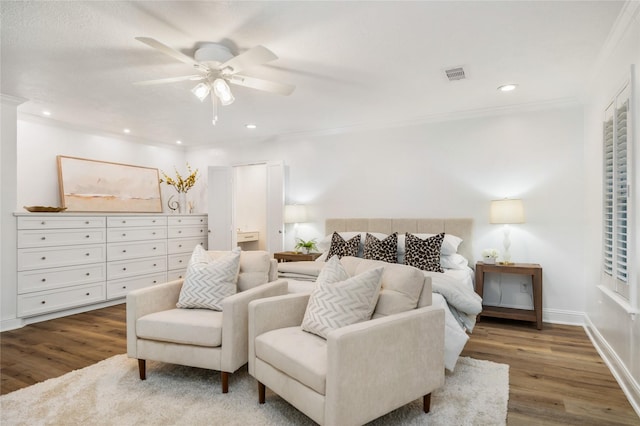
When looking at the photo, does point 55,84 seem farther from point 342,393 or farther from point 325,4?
point 342,393

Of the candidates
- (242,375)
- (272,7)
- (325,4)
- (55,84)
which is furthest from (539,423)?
(55,84)

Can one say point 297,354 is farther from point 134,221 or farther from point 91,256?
point 134,221

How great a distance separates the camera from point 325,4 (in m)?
2.11

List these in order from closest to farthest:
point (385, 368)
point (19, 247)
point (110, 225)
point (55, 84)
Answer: point (385, 368) < point (55, 84) < point (19, 247) < point (110, 225)

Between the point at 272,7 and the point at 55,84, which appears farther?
the point at 55,84

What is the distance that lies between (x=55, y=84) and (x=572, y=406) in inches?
196

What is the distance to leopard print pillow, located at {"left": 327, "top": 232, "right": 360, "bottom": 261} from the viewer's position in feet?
14.1

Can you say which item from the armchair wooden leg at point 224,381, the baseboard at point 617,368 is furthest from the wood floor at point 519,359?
the armchair wooden leg at point 224,381

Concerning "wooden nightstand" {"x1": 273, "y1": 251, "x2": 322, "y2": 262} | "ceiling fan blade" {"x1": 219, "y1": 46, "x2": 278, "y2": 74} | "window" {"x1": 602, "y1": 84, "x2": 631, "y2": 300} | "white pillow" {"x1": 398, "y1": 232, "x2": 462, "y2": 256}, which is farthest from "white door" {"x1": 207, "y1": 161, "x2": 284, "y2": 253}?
"window" {"x1": 602, "y1": 84, "x2": 631, "y2": 300}

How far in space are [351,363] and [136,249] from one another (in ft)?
14.3

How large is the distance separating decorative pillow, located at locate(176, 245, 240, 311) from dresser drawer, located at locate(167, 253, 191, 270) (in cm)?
300

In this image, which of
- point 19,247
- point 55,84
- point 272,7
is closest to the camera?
point 272,7

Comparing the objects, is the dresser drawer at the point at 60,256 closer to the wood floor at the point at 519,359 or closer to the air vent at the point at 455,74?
the wood floor at the point at 519,359

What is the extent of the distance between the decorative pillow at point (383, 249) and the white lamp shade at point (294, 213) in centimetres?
141
